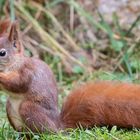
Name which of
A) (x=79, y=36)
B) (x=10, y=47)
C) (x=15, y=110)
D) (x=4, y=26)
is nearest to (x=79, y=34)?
(x=79, y=36)

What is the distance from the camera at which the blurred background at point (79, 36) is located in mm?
5914

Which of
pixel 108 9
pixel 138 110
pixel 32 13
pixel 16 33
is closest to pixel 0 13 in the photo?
pixel 32 13

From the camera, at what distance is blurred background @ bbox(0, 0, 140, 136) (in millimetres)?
5914

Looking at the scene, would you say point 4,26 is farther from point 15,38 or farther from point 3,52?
point 3,52

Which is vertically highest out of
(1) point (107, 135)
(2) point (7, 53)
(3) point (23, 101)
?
(2) point (7, 53)

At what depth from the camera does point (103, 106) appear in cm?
348

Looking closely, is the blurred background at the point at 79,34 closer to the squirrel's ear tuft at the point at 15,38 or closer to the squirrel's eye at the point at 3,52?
the squirrel's ear tuft at the point at 15,38

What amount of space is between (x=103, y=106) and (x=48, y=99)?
1.02 ft

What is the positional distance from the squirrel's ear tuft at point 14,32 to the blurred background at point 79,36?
1.95 m

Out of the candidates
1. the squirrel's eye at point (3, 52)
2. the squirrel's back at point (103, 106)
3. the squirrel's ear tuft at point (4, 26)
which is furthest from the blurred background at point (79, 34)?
the squirrel's eye at point (3, 52)

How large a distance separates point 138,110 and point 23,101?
0.64m

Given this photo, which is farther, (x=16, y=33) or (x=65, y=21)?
(x=65, y=21)

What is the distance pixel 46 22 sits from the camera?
6559mm

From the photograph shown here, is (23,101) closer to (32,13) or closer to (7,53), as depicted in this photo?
(7,53)
